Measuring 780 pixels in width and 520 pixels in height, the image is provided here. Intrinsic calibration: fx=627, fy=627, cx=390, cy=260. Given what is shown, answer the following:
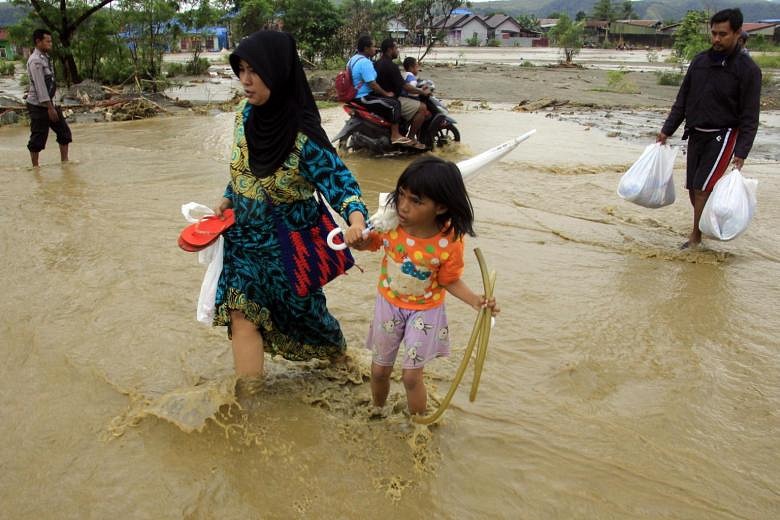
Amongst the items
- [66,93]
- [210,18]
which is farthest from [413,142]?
[210,18]

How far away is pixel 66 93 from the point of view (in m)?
14.6

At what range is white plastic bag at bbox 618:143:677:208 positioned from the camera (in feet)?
16.7

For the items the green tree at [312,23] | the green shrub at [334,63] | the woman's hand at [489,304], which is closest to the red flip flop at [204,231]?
the woman's hand at [489,304]

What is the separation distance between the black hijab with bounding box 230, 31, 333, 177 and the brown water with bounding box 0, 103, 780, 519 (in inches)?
39.6

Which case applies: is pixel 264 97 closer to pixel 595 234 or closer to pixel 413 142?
pixel 595 234

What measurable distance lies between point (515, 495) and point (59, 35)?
1666cm

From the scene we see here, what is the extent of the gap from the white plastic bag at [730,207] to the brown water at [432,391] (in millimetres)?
308

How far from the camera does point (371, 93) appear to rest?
322 inches

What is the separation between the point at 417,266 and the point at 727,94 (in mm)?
3562

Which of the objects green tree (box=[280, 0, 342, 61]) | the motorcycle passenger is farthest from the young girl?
green tree (box=[280, 0, 342, 61])

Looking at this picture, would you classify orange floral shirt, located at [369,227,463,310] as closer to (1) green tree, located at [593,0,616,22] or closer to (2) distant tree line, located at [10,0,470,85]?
(2) distant tree line, located at [10,0,470,85]

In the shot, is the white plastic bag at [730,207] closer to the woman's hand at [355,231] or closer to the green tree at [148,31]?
the woman's hand at [355,231]

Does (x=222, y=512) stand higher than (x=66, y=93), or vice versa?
(x=66, y=93)

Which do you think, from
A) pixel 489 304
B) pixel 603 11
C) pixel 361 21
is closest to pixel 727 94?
pixel 489 304
